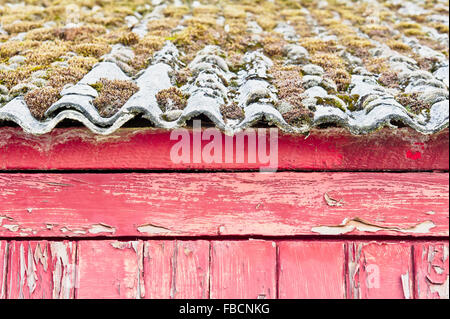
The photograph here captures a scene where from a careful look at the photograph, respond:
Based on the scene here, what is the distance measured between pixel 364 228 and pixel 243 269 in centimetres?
68

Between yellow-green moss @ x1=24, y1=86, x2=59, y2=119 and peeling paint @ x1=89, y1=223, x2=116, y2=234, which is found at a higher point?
yellow-green moss @ x1=24, y1=86, x2=59, y2=119

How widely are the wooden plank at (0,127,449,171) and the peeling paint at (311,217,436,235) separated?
289 millimetres

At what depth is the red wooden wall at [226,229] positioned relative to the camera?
198 centimetres

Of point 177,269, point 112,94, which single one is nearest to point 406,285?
point 177,269

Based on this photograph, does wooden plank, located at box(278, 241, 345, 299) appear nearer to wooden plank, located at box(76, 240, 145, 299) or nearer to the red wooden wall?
the red wooden wall

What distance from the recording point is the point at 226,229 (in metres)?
1.99

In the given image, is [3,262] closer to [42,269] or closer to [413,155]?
[42,269]

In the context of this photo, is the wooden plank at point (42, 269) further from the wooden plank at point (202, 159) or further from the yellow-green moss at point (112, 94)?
the yellow-green moss at point (112, 94)

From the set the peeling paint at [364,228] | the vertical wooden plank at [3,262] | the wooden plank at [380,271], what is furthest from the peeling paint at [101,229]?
the wooden plank at [380,271]

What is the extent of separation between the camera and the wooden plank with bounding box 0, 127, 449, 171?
1930mm

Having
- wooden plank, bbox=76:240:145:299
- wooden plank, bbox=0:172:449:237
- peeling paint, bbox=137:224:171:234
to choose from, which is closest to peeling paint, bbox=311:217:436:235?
wooden plank, bbox=0:172:449:237

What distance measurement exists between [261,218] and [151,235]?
589mm

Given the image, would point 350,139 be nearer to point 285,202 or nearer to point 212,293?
point 285,202
